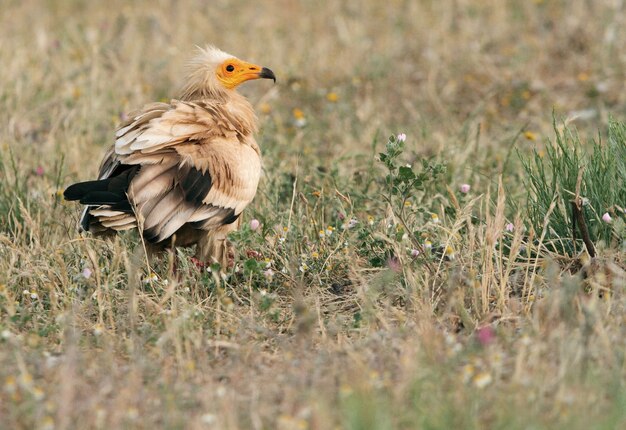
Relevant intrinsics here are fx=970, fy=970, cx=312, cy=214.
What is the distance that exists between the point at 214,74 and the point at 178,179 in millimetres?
1013

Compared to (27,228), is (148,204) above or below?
above

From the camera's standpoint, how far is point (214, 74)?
207 inches

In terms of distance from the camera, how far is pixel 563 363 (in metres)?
3.06

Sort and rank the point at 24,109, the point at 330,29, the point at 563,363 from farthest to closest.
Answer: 1. the point at 330,29
2. the point at 24,109
3. the point at 563,363

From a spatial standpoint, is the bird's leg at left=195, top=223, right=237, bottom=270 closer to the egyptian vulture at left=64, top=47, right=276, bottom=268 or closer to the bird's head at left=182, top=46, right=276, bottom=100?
the egyptian vulture at left=64, top=47, right=276, bottom=268

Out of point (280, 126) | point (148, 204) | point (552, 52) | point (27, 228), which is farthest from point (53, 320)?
point (552, 52)

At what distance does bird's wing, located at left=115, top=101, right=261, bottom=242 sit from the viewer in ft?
14.3

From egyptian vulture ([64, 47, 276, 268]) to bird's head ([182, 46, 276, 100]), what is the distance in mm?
214

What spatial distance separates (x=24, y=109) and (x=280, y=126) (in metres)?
1.85

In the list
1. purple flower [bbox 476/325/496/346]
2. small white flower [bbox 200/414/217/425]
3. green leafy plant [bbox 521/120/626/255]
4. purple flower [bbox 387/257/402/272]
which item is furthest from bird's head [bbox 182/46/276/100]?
small white flower [bbox 200/414/217/425]

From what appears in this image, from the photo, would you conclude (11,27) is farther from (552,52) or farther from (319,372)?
(319,372)

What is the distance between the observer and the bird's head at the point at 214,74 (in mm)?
5238

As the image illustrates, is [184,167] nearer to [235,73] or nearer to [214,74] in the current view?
[214,74]

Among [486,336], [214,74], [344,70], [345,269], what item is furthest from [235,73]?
[344,70]
